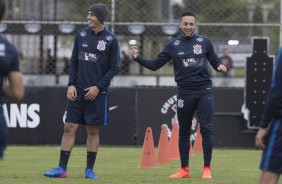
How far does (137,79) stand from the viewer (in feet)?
61.8

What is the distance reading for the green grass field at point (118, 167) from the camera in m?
10.5

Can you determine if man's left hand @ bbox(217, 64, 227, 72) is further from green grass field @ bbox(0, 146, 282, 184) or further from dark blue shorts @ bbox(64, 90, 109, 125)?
dark blue shorts @ bbox(64, 90, 109, 125)

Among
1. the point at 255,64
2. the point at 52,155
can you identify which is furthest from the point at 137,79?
the point at 52,155

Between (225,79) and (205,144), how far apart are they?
9.27m

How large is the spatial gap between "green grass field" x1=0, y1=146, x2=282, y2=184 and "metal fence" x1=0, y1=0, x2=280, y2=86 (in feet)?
8.06

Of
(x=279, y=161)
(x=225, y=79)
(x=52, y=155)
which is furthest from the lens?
(x=225, y=79)

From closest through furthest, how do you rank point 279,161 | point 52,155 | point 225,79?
1. point 279,161
2. point 52,155
3. point 225,79

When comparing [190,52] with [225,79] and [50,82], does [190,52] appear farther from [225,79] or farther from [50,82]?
[225,79]

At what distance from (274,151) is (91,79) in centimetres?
441

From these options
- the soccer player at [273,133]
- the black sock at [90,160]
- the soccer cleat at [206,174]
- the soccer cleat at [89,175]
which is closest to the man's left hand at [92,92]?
the black sock at [90,160]

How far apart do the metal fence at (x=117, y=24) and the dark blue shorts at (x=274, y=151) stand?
10.8 meters

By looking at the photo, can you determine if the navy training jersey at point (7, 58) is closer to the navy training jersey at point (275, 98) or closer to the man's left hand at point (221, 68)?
the navy training jersey at point (275, 98)

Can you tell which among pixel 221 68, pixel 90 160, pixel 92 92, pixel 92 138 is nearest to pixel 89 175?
pixel 90 160

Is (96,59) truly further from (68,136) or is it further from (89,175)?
(89,175)
